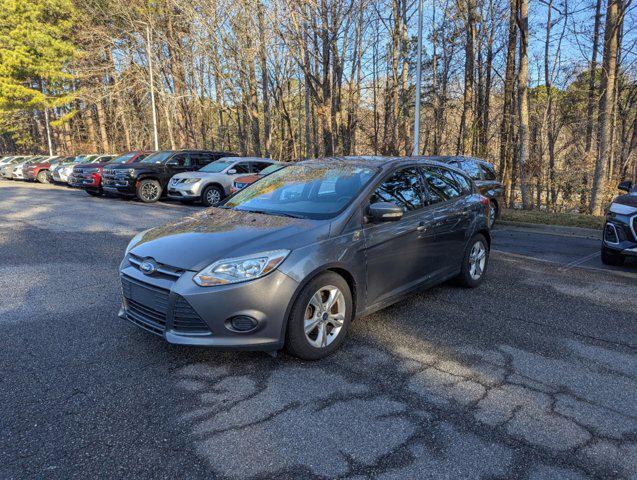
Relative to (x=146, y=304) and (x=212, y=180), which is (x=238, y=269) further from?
(x=212, y=180)

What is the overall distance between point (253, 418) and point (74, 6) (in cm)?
3808

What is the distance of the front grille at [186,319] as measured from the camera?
315 cm

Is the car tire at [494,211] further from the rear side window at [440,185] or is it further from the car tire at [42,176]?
the car tire at [42,176]

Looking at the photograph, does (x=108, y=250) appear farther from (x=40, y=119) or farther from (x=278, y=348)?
(x=40, y=119)

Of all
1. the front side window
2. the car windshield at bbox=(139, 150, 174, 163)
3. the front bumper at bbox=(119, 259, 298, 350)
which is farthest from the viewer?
the car windshield at bbox=(139, 150, 174, 163)

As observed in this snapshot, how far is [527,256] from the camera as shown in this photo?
764 cm

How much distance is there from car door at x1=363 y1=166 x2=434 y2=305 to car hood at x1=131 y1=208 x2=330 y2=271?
1.98 ft

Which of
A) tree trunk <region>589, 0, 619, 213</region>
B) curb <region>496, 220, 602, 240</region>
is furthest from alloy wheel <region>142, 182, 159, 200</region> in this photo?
tree trunk <region>589, 0, 619, 213</region>

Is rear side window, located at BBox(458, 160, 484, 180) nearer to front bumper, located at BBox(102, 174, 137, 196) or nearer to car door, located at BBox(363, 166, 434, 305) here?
car door, located at BBox(363, 166, 434, 305)

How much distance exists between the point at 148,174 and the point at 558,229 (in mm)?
12879

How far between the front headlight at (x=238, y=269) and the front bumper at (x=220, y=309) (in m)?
0.04

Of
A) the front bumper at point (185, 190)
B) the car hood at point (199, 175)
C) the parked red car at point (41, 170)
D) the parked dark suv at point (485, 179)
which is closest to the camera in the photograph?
the parked dark suv at point (485, 179)

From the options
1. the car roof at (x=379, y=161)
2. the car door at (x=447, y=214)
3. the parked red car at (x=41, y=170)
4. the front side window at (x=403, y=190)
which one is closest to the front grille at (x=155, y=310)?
the front side window at (x=403, y=190)

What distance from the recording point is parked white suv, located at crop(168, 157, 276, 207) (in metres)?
14.4
